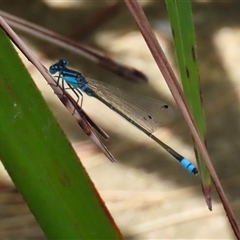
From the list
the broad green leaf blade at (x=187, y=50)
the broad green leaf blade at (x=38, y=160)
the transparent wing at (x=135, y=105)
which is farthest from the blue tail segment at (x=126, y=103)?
the broad green leaf blade at (x=38, y=160)

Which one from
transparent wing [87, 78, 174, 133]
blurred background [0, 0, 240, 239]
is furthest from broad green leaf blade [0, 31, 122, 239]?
transparent wing [87, 78, 174, 133]

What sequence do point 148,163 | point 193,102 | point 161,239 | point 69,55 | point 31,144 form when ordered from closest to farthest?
point 31,144
point 193,102
point 161,239
point 148,163
point 69,55

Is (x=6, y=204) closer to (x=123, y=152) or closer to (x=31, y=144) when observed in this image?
(x=123, y=152)

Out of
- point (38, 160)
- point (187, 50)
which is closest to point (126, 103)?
point (187, 50)

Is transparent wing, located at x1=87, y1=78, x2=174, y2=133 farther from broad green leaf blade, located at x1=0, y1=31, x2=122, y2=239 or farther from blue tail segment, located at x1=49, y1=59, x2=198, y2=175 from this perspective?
broad green leaf blade, located at x1=0, y1=31, x2=122, y2=239

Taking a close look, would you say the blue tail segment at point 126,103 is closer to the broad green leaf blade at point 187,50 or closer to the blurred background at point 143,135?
the blurred background at point 143,135

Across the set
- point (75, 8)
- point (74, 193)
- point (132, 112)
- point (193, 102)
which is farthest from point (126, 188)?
point (75, 8)

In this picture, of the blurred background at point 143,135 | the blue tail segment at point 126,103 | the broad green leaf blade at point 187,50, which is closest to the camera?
the broad green leaf blade at point 187,50
